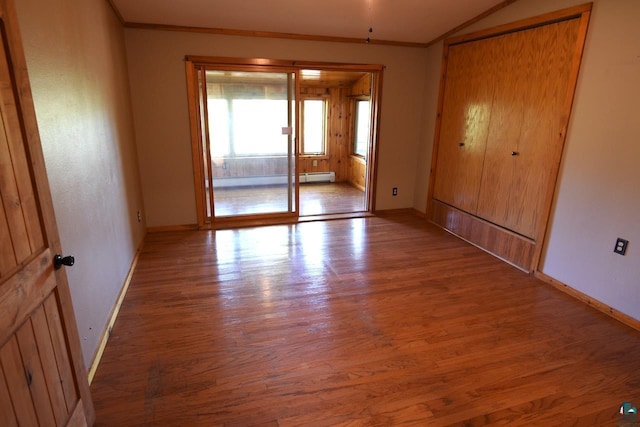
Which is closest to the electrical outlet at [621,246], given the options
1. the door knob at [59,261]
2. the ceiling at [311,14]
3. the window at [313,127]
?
the ceiling at [311,14]

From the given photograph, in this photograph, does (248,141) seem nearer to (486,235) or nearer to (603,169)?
(486,235)

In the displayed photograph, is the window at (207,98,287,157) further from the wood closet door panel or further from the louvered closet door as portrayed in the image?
the louvered closet door

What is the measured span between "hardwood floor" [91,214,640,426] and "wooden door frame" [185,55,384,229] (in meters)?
1.08

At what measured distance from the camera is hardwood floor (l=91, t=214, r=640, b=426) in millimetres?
1797

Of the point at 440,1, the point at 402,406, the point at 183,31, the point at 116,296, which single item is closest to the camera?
the point at 402,406

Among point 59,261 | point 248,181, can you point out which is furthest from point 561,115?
point 59,261

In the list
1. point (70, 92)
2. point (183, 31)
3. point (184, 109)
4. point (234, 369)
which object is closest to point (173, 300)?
point (234, 369)

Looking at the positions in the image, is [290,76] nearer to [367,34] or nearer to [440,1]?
[367,34]

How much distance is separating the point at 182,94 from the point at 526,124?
355 cm

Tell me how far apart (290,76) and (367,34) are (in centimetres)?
103

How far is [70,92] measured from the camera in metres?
2.03

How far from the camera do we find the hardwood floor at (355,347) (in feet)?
5.90

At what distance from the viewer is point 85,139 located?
2.24 m

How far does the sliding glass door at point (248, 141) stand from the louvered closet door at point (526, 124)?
2.34 metres
